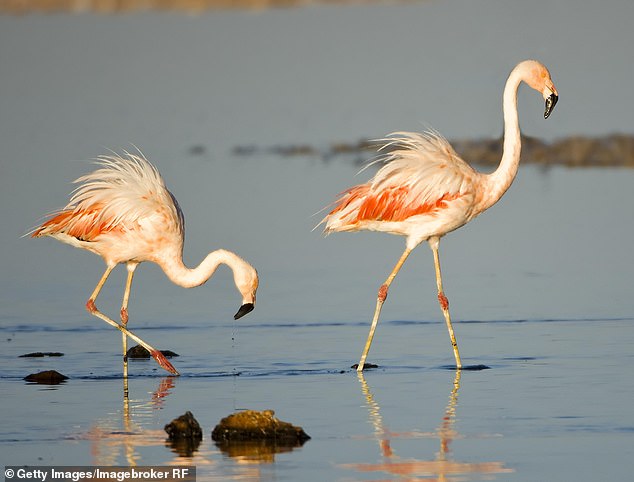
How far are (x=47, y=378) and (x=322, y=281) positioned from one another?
559cm

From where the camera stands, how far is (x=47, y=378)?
1233 centimetres

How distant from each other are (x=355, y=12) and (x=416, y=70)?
13461 mm

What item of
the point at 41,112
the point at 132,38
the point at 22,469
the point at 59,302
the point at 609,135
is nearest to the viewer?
the point at 22,469

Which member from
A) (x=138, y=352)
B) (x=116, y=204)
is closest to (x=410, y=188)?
(x=116, y=204)

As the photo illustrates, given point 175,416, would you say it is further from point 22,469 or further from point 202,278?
point 202,278

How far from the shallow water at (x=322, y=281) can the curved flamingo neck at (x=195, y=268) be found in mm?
613

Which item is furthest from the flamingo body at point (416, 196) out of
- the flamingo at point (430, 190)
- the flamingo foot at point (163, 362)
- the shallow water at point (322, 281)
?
the flamingo foot at point (163, 362)

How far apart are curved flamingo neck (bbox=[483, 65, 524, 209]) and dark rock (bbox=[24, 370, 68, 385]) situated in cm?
422

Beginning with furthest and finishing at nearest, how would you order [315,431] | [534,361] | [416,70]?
[416,70], [534,361], [315,431]

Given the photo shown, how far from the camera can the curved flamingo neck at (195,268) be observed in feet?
45.0

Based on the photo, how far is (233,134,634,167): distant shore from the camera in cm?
2800

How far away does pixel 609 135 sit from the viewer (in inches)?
1175

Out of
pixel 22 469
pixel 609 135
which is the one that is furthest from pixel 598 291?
pixel 609 135

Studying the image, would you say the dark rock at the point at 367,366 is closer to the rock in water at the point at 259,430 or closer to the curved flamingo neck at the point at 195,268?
the curved flamingo neck at the point at 195,268
